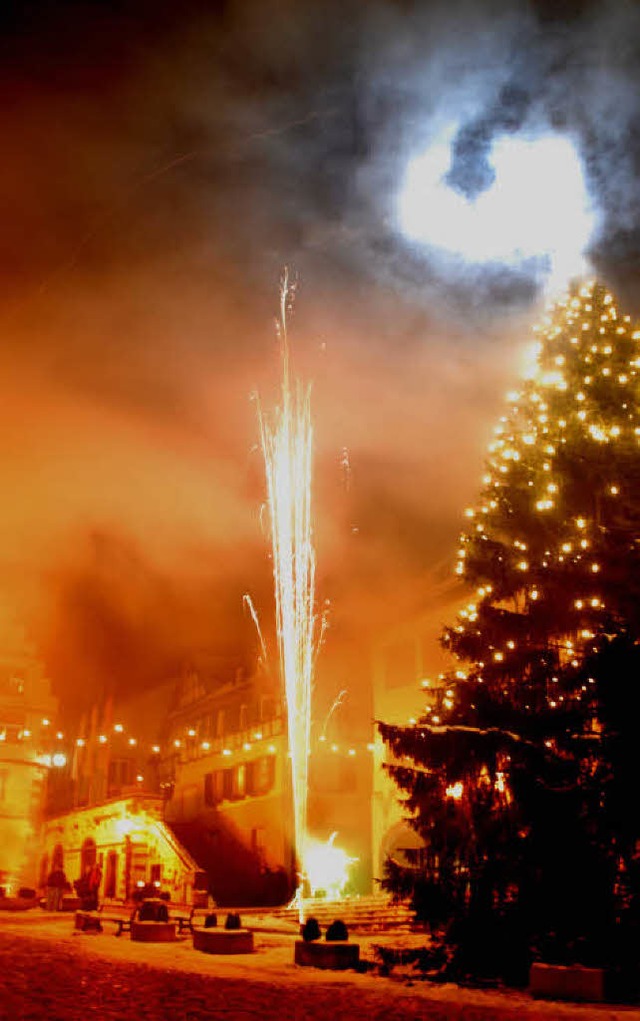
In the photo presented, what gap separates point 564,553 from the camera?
15781 millimetres

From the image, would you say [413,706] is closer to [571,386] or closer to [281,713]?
[281,713]

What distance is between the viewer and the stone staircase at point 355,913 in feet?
83.9

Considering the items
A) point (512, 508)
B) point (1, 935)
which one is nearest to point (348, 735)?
point (1, 935)

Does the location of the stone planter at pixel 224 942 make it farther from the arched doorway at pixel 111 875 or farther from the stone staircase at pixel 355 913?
the arched doorway at pixel 111 875

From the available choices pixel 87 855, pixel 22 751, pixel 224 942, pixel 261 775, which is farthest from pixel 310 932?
pixel 22 751

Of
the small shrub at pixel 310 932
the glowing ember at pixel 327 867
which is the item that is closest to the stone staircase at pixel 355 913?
the glowing ember at pixel 327 867

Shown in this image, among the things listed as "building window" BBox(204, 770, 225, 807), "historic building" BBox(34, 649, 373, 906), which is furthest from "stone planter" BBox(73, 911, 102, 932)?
"building window" BBox(204, 770, 225, 807)

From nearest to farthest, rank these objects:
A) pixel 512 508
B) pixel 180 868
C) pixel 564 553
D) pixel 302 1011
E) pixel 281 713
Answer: pixel 302 1011, pixel 564 553, pixel 512 508, pixel 180 868, pixel 281 713

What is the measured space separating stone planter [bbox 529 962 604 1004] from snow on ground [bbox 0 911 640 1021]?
0.29 metres

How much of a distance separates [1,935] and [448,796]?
1343cm

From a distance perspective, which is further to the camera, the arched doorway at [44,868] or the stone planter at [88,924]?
the arched doorway at [44,868]

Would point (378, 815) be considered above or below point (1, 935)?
above

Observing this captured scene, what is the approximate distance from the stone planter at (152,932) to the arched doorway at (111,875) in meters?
20.6

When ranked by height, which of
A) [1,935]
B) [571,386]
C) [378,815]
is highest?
[571,386]
